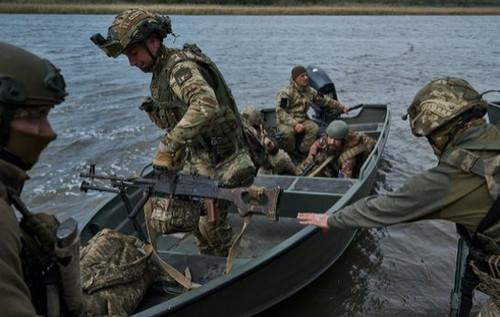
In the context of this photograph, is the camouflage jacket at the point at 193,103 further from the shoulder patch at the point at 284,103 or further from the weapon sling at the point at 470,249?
the shoulder patch at the point at 284,103

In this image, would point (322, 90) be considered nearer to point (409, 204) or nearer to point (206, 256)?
point (206, 256)

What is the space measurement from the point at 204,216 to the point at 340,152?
3408 mm

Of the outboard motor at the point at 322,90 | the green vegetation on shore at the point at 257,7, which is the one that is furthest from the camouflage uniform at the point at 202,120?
the green vegetation on shore at the point at 257,7

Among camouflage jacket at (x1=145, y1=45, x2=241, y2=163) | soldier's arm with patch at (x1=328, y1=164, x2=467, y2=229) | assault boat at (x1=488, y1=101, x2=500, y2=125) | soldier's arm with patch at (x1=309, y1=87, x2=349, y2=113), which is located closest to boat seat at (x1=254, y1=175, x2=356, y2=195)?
camouflage jacket at (x1=145, y1=45, x2=241, y2=163)

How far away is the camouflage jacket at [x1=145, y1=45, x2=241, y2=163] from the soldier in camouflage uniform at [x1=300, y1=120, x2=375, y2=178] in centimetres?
305

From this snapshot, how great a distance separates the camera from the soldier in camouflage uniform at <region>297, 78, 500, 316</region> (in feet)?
10.0

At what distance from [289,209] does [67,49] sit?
25.3 metres

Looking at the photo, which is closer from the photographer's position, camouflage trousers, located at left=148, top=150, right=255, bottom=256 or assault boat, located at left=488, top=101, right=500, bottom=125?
camouflage trousers, located at left=148, top=150, right=255, bottom=256

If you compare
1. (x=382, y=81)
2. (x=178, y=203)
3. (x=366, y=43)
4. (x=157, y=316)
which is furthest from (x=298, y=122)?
(x=366, y=43)

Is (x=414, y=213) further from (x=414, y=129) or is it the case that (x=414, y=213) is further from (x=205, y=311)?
(x=205, y=311)

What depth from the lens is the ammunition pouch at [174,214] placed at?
465 centimetres

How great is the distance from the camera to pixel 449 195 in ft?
10.3

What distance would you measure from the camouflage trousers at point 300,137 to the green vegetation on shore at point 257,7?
46868mm

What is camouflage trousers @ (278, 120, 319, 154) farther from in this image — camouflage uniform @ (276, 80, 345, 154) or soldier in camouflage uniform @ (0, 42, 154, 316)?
soldier in camouflage uniform @ (0, 42, 154, 316)
